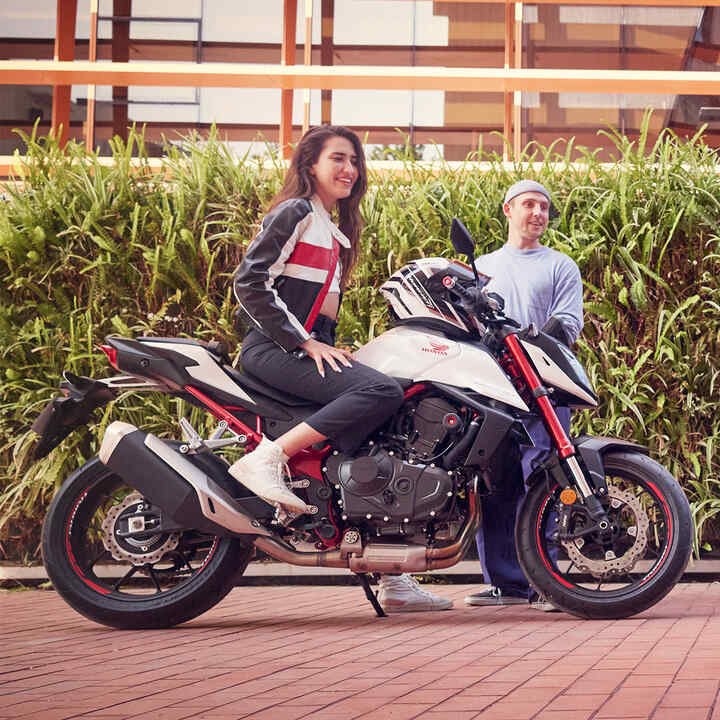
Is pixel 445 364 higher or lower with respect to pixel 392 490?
higher

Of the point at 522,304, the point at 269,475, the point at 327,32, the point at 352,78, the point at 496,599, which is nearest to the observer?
the point at 269,475

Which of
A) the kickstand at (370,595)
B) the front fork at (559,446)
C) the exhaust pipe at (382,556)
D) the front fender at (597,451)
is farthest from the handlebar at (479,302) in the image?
the kickstand at (370,595)

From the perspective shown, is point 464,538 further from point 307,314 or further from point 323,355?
point 307,314

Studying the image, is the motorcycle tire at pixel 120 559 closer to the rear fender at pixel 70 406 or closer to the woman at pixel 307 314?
the rear fender at pixel 70 406

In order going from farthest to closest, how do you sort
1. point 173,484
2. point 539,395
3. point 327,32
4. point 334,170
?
point 327,32, point 334,170, point 539,395, point 173,484

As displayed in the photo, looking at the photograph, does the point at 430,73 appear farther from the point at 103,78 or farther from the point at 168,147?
the point at 168,147

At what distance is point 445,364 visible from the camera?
189 inches

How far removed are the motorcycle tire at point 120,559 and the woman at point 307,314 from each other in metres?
0.40

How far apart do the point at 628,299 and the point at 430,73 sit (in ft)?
14.7

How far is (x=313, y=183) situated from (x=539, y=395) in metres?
1.39

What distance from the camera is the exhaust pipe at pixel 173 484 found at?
185 inches

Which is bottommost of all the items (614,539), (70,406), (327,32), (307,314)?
(614,539)

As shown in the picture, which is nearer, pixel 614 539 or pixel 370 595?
pixel 614 539

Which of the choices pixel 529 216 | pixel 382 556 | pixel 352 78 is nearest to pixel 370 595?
pixel 382 556
